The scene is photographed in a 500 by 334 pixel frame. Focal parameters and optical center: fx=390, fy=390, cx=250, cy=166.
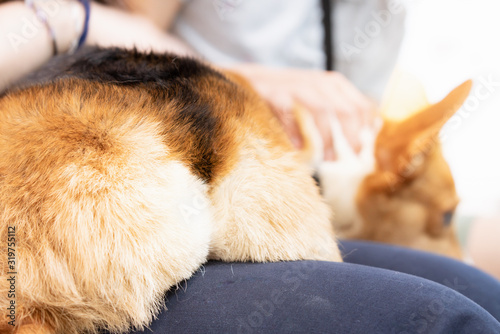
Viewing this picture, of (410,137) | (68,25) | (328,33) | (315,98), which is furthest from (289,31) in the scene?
(68,25)

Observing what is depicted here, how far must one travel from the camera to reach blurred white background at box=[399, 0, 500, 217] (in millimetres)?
1282

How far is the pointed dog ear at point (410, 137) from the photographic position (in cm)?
91

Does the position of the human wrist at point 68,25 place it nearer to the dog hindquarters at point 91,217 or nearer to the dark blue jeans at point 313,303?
the dog hindquarters at point 91,217

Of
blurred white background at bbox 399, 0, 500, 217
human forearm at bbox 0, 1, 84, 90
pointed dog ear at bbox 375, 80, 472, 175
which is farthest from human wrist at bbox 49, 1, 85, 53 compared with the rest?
blurred white background at bbox 399, 0, 500, 217

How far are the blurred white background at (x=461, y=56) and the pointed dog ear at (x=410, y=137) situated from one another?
320 mm

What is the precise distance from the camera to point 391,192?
1023 mm

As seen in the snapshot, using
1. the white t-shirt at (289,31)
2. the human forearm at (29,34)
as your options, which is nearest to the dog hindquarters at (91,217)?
the human forearm at (29,34)

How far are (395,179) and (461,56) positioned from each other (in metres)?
0.63

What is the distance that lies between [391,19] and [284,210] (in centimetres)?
84

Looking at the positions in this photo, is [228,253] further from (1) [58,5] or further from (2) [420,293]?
(1) [58,5]

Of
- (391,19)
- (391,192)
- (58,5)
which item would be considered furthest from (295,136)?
(58,5)

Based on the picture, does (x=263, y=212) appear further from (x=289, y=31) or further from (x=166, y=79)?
(x=289, y=31)

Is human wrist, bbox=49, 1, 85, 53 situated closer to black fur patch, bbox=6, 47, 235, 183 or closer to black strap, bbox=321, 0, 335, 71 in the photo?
black fur patch, bbox=6, 47, 235, 183

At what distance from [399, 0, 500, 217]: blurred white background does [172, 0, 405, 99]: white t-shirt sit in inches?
6.8
